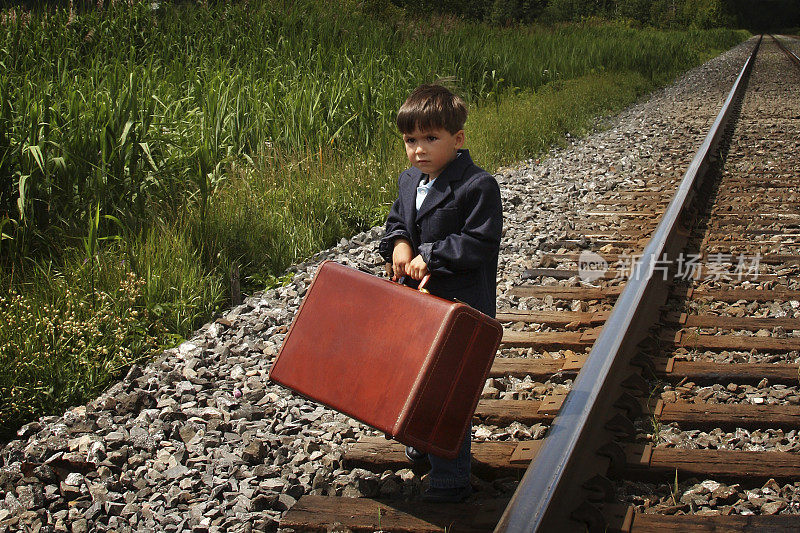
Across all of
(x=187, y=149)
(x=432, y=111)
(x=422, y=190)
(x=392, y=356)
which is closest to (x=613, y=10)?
(x=187, y=149)

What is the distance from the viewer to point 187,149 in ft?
17.6

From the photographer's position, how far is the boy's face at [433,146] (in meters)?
2.31

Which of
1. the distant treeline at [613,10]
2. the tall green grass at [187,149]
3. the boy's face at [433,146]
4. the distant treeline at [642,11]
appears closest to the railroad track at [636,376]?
the boy's face at [433,146]

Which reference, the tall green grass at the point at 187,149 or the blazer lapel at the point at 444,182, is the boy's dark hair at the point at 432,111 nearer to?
the blazer lapel at the point at 444,182

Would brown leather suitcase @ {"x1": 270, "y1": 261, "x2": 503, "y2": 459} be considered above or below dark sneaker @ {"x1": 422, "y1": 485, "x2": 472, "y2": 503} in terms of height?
above

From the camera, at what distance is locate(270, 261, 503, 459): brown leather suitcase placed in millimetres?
2047

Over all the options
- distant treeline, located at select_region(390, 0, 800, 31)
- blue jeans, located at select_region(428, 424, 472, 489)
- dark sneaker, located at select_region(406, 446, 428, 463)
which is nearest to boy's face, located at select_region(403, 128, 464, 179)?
blue jeans, located at select_region(428, 424, 472, 489)

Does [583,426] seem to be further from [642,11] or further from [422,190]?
[642,11]

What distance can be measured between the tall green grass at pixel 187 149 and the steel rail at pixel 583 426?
1942 mm

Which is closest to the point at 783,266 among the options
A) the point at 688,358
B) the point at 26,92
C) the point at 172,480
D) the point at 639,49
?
the point at 688,358

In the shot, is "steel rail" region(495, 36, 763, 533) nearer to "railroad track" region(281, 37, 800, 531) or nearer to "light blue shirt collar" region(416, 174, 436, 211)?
"railroad track" region(281, 37, 800, 531)

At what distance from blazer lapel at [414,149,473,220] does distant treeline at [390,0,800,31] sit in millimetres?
17846

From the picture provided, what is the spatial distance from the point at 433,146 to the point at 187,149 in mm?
3438

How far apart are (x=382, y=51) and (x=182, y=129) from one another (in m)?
4.83
